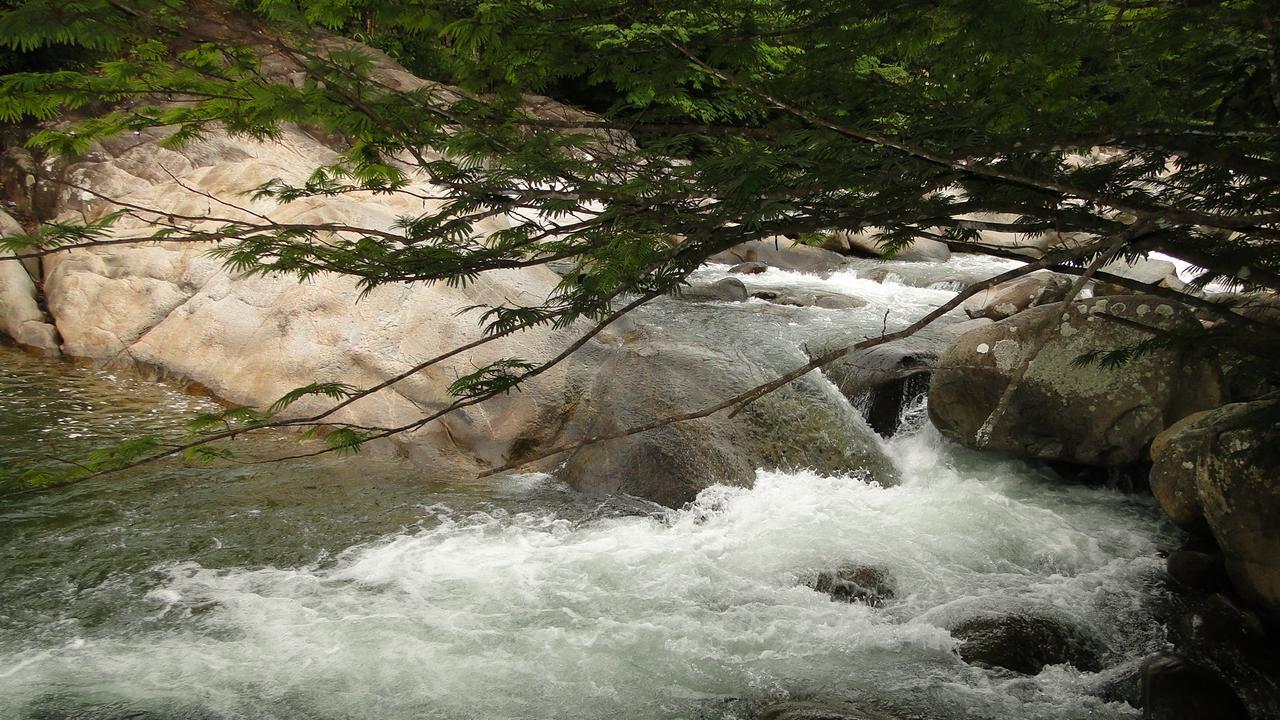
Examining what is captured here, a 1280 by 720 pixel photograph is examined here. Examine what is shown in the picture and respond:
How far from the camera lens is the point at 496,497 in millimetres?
7105

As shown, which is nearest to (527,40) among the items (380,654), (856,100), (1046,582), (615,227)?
(615,227)

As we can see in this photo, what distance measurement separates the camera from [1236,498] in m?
5.50

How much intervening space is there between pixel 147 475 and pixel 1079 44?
7006 millimetres

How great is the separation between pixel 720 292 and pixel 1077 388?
18.0ft

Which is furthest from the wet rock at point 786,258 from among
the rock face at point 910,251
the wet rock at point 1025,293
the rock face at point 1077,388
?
the rock face at point 1077,388

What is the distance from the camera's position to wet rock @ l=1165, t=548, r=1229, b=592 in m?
5.97

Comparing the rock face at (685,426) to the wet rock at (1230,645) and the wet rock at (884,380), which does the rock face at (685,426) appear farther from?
the wet rock at (1230,645)

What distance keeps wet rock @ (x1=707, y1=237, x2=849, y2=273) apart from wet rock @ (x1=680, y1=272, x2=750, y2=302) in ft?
8.86

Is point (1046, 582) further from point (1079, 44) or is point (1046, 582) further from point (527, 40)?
point (527, 40)

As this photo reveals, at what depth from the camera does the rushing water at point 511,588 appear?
182 inches

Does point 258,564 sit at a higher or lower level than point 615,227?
lower

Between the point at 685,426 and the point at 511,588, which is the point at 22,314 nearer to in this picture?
the point at 511,588

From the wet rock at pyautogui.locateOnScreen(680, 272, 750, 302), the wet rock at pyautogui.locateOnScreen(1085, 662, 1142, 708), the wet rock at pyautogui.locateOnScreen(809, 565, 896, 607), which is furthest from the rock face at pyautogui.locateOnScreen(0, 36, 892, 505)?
the wet rock at pyautogui.locateOnScreen(1085, 662, 1142, 708)

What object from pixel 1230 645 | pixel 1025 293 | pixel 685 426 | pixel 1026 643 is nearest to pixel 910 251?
pixel 1025 293
